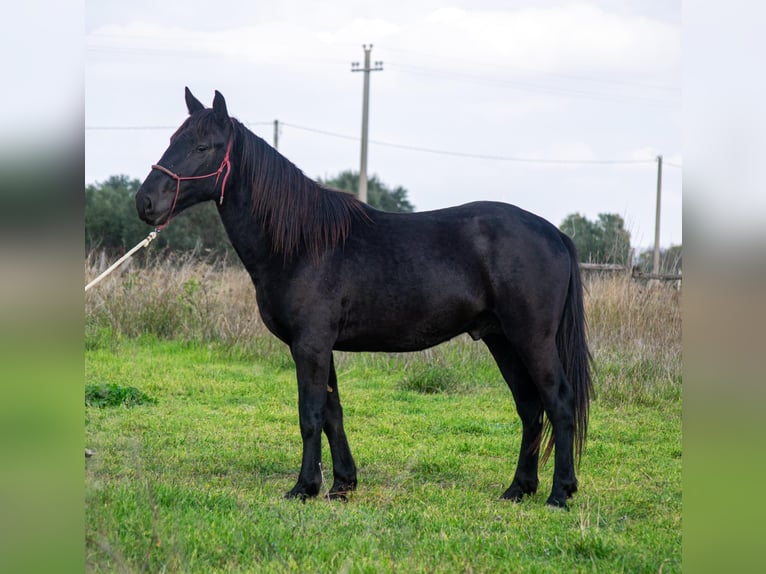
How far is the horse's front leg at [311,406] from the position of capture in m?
4.47

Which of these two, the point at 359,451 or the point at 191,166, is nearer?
the point at 191,166

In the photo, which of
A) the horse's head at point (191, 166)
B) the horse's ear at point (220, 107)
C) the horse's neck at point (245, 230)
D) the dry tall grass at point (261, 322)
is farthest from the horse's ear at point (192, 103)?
the dry tall grass at point (261, 322)

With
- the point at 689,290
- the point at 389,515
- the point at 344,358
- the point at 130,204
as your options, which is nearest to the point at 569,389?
the point at 389,515

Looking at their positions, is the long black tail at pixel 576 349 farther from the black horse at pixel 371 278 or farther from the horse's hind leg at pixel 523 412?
the horse's hind leg at pixel 523 412

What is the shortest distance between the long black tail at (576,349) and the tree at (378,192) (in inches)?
1222

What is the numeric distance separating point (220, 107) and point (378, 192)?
1283 inches

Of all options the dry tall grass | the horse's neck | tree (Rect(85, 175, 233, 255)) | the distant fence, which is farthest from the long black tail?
tree (Rect(85, 175, 233, 255))

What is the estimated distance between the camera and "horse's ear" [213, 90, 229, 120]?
14.6 feet

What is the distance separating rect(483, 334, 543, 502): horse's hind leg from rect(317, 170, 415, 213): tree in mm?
30880

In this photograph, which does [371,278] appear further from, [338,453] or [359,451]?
[359,451]

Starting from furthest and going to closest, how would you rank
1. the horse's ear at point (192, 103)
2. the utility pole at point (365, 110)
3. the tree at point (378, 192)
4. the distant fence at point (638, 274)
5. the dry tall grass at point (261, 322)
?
the tree at point (378, 192) < the utility pole at point (365, 110) < the distant fence at point (638, 274) < the dry tall grass at point (261, 322) < the horse's ear at point (192, 103)

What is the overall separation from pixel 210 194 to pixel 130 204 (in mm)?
25152

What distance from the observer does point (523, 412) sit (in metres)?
4.89

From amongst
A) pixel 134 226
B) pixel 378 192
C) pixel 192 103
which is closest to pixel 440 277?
pixel 192 103
